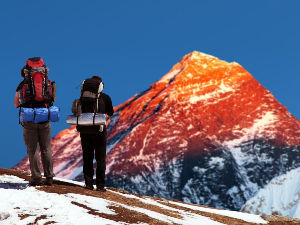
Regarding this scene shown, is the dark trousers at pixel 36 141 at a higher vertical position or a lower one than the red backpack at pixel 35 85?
lower

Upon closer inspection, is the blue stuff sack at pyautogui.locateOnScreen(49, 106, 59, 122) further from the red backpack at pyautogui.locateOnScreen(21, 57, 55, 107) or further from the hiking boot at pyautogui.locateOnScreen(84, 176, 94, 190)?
the hiking boot at pyautogui.locateOnScreen(84, 176, 94, 190)

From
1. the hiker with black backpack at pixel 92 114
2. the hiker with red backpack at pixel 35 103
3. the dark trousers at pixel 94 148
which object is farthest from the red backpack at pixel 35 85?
the dark trousers at pixel 94 148

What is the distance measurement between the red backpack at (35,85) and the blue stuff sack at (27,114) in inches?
8.8

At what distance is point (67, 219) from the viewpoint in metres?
13.6

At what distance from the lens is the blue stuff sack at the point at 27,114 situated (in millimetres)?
15805

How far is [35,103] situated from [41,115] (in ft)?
1.34

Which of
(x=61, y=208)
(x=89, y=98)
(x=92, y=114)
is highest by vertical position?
(x=89, y=98)

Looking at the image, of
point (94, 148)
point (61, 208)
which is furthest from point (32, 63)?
point (61, 208)

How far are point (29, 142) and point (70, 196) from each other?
2110 mm

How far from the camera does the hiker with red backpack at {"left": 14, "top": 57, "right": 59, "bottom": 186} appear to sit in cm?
1581

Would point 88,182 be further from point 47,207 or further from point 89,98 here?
point 47,207

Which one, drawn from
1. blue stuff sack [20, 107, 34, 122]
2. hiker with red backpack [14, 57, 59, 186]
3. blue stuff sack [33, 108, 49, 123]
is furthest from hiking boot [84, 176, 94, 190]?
blue stuff sack [20, 107, 34, 122]

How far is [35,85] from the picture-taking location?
15.8 m

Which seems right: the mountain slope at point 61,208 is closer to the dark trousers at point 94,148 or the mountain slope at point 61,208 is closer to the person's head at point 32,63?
the dark trousers at point 94,148
